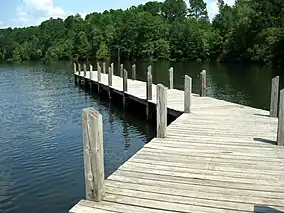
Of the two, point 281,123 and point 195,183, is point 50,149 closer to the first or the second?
point 281,123

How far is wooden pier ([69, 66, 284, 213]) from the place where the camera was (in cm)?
540

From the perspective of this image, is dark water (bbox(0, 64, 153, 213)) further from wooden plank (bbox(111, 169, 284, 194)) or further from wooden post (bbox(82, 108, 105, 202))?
wooden post (bbox(82, 108, 105, 202))

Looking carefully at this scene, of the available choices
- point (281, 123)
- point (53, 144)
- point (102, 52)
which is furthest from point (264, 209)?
point (102, 52)

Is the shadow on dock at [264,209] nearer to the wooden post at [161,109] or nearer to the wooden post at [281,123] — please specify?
the wooden post at [281,123]

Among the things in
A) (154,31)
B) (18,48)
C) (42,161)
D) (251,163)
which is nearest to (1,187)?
(42,161)

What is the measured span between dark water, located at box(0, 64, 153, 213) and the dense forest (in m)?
41.8

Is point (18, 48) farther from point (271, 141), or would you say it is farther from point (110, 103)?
point (271, 141)

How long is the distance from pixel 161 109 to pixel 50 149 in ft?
18.9

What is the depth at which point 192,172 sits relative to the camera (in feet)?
22.4

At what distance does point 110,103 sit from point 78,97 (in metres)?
4.15

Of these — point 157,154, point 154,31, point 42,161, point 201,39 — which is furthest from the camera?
point 154,31

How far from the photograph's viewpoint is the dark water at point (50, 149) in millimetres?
9422

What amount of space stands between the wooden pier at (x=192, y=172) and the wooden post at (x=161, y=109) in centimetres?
2

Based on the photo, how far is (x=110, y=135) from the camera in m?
15.8
